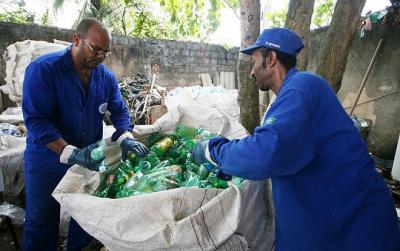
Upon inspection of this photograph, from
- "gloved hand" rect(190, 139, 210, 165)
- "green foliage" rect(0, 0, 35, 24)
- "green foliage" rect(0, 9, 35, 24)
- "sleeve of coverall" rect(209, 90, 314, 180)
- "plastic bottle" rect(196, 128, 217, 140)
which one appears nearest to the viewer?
"sleeve of coverall" rect(209, 90, 314, 180)

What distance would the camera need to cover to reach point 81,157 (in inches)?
68.1

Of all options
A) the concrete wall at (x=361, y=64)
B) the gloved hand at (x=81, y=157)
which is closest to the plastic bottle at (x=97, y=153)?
the gloved hand at (x=81, y=157)

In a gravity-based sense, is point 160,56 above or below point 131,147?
above

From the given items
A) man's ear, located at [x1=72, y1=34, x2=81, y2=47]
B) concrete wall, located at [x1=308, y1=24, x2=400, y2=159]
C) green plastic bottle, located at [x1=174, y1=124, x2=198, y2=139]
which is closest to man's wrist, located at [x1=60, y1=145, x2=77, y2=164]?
man's ear, located at [x1=72, y1=34, x2=81, y2=47]

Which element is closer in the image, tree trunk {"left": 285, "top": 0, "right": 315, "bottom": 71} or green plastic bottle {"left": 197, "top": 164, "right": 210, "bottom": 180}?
green plastic bottle {"left": 197, "top": 164, "right": 210, "bottom": 180}

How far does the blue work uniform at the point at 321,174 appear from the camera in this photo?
1218mm

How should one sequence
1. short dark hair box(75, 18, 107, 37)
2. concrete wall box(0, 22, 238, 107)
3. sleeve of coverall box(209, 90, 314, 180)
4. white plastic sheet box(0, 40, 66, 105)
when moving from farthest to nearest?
concrete wall box(0, 22, 238, 107) < white plastic sheet box(0, 40, 66, 105) < short dark hair box(75, 18, 107, 37) < sleeve of coverall box(209, 90, 314, 180)

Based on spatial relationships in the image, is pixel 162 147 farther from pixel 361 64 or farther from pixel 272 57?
pixel 361 64

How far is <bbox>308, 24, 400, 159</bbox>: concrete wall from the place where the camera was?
5.05 m

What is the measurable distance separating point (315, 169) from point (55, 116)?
5.64ft

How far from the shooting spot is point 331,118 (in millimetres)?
1300

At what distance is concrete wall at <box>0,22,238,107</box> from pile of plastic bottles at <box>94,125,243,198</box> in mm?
4354

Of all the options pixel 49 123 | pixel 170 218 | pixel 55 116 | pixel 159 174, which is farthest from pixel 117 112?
pixel 170 218

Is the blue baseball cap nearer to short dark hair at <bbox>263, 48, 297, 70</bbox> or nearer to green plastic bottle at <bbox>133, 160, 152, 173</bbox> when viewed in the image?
short dark hair at <bbox>263, 48, 297, 70</bbox>
